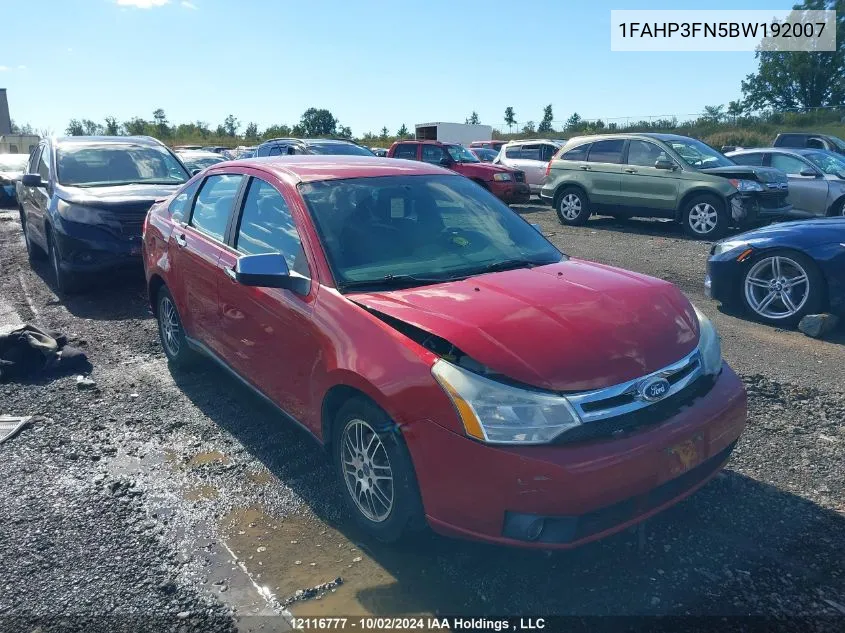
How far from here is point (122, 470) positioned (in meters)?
3.90

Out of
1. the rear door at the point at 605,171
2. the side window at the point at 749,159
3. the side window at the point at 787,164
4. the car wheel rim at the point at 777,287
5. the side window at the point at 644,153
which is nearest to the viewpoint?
the car wheel rim at the point at 777,287

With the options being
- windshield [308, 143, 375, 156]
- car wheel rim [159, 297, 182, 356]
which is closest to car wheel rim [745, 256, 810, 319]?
car wheel rim [159, 297, 182, 356]

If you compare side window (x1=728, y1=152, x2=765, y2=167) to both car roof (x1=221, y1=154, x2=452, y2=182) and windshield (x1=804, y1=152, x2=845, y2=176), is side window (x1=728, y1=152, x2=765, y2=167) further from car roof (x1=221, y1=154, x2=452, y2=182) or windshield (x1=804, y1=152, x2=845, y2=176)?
car roof (x1=221, y1=154, x2=452, y2=182)

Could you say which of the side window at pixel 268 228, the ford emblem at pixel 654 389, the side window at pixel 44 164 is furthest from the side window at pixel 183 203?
the side window at pixel 44 164

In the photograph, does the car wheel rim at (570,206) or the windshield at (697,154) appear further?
the car wheel rim at (570,206)

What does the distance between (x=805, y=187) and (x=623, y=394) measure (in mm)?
11900

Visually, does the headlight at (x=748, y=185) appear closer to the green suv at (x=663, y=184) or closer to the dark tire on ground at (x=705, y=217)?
the green suv at (x=663, y=184)

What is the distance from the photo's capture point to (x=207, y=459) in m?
4.03

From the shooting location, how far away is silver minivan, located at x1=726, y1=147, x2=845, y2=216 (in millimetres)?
12031

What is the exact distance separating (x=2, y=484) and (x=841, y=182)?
43.5ft

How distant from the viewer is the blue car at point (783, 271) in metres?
5.92

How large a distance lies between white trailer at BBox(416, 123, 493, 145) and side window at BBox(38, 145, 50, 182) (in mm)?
29254

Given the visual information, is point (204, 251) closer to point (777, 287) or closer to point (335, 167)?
point (335, 167)

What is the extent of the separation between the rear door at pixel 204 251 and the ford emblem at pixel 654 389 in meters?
2.68
